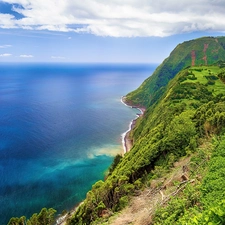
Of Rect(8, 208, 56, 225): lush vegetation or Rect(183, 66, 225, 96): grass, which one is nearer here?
Rect(8, 208, 56, 225): lush vegetation

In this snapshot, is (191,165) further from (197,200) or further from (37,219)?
(37,219)

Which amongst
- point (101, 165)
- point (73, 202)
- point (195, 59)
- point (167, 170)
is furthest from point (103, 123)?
point (195, 59)

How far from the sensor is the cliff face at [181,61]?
15188 cm

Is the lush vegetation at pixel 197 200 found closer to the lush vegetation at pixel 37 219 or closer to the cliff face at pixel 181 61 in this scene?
the lush vegetation at pixel 37 219

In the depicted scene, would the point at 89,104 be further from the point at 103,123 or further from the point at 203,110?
the point at 203,110

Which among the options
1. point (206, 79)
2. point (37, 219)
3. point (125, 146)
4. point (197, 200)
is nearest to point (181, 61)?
point (206, 79)

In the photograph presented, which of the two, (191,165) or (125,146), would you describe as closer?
(191,165)

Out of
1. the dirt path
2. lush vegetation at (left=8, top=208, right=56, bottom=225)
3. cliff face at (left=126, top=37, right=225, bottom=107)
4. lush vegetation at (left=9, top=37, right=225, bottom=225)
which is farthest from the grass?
cliff face at (left=126, top=37, right=225, bottom=107)

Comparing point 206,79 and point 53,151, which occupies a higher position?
point 206,79

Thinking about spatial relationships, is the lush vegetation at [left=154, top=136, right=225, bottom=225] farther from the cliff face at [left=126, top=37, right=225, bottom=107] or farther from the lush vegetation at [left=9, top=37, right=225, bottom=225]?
the cliff face at [left=126, top=37, right=225, bottom=107]

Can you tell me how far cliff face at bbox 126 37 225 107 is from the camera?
152m

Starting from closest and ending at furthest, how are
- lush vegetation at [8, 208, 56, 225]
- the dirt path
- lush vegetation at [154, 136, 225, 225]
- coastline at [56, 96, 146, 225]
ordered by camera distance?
lush vegetation at [154, 136, 225, 225] < the dirt path < lush vegetation at [8, 208, 56, 225] < coastline at [56, 96, 146, 225]

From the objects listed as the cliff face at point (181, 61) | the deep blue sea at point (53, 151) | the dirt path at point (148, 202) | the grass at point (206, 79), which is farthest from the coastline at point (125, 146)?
the grass at point (206, 79)

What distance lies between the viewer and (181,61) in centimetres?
16662
